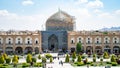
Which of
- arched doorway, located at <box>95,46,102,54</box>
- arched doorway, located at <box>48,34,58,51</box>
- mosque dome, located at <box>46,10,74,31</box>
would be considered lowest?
arched doorway, located at <box>95,46,102,54</box>

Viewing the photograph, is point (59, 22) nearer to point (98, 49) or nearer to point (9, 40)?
point (98, 49)

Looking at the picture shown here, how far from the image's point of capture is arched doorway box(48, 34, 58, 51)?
64.2m

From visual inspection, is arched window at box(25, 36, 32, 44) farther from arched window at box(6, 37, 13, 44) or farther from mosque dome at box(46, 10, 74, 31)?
mosque dome at box(46, 10, 74, 31)

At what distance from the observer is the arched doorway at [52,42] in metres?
64.2

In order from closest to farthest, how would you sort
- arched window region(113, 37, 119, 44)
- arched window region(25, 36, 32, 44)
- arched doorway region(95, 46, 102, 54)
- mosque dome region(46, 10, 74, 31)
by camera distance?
arched window region(25, 36, 32, 44) → arched doorway region(95, 46, 102, 54) → arched window region(113, 37, 119, 44) → mosque dome region(46, 10, 74, 31)

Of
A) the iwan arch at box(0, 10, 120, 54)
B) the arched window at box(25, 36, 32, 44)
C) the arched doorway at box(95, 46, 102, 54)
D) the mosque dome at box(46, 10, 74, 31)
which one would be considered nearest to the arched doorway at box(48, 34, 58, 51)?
the iwan arch at box(0, 10, 120, 54)

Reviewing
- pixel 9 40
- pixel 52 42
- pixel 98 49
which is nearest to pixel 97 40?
pixel 98 49

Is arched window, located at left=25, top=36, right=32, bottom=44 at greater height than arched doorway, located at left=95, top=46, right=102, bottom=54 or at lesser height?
greater

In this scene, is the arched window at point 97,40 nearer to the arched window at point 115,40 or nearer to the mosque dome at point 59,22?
the arched window at point 115,40

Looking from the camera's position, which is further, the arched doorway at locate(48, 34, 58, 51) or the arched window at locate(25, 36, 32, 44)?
the arched doorway at locate(48, 34, 58, 51)

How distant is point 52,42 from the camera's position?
6450 centimetres

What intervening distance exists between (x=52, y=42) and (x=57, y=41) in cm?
94

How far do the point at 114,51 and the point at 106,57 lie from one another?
12297 millimetres

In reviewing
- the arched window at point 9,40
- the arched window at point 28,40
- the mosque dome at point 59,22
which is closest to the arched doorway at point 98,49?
the mosque dome at point 59,22
